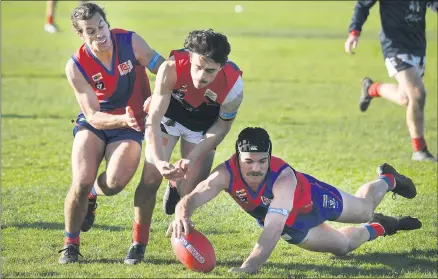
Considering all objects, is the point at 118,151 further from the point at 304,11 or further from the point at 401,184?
the point at 304,11

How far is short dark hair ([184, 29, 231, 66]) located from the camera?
7.35m

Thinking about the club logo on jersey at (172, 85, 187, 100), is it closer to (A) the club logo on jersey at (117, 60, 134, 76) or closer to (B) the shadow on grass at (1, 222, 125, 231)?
(A) the club logo on jersey at (117, 60, 134, 76)

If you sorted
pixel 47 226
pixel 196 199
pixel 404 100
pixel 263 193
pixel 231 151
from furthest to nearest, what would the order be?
1. pixel 231 151
2. pixel 404 100
3. pixel 47 226
4. pixel 263 193
5. pixel 196 199

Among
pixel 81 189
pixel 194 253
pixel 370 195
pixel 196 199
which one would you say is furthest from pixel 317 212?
pixel 81 189

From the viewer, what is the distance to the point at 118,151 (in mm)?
8000

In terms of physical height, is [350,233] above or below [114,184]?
below

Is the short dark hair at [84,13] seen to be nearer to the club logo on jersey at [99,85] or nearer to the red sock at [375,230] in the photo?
the club logo on jersey at [99,85]

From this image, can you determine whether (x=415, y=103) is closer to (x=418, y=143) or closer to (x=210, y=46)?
(x=418, y=143)

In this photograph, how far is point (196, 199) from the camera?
24.5ft

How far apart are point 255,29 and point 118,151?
1110 inches

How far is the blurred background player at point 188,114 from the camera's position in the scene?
743cm

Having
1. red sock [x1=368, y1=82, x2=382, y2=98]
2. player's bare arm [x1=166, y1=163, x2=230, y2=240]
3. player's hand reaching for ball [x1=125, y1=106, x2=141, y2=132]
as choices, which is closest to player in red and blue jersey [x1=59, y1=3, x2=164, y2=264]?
player's hand reaching for ball [x1=125, y1=106, x2=141, y2=132]

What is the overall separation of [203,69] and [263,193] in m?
1.16

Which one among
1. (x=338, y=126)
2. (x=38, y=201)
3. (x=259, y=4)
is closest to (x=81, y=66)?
(x=38, y=201)
